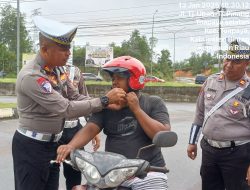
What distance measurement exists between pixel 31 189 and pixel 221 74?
1.89 m

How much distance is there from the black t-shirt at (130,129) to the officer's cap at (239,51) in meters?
1.04

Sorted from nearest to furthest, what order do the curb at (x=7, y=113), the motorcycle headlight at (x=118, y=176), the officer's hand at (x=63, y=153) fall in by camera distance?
the motorcycle headlight at (x=118, y=176)
the officer's hand at (x=63, y=153)
the curb at (x=7, y=113)

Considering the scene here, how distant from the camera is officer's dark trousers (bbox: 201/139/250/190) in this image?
383 cm

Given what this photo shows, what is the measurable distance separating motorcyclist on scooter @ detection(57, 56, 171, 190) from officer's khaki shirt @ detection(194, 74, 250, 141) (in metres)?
0.95

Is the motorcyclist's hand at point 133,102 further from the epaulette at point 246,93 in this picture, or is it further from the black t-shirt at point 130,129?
the epaulette at point 246,93

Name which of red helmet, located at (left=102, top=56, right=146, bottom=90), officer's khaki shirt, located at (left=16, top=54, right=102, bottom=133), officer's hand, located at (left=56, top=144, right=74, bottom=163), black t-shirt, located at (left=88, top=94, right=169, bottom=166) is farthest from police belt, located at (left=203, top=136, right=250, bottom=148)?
officer's hand, located at (left=56, top=144, right=74, bottom=163)

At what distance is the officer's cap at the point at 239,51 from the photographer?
3.81m

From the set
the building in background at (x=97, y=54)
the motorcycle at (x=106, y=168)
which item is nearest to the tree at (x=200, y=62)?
the building in background at (x=97, y=54)

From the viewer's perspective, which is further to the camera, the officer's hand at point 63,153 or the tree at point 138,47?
the tree at point 138,47

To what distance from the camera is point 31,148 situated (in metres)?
3.39

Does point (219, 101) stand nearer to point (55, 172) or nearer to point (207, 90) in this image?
point (207, 90)

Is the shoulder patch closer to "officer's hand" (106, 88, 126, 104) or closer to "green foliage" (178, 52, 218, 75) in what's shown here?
"officer's hand" (106, 88, 126, 104)

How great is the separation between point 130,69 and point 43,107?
0.72 meters

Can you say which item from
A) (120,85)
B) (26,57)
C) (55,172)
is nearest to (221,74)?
(120,85)
